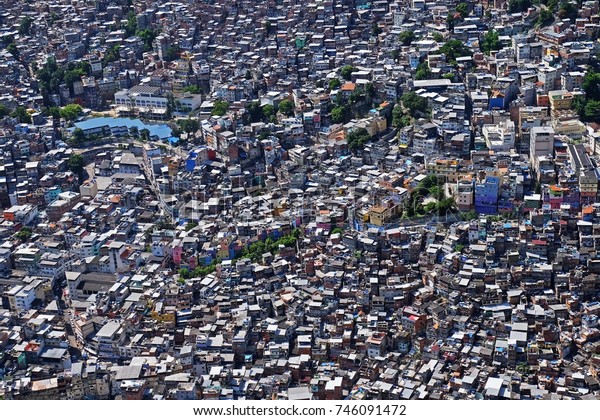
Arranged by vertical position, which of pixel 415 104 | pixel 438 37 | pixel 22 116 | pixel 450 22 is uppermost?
pixel 450 22

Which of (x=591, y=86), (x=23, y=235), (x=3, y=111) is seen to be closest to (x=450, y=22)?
(x=591, y=86)

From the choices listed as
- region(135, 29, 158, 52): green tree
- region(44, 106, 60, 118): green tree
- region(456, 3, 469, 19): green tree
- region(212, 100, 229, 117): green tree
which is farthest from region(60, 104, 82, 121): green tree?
region(456, 3, 469, 19): green tree

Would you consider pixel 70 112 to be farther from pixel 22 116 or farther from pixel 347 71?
pixel 347 71

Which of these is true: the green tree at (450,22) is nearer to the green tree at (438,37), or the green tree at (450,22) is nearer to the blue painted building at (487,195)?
the green tree at (438,37)

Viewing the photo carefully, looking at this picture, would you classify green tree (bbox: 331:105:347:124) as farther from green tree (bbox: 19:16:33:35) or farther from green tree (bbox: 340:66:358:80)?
green tree (bbox: 19:16:33:35)

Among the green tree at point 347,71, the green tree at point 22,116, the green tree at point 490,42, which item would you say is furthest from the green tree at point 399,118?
the green tree at point 22,116

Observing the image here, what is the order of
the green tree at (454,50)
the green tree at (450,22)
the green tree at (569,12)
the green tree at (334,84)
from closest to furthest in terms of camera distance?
the green tree at (334,84) < the green tree at (454,50) < the green tree at (569,12) < the green tree at (450,22)
